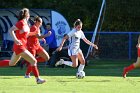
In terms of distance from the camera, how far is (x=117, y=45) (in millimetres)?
36031

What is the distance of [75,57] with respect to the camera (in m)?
19.8

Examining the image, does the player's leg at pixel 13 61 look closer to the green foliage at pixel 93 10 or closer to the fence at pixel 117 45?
the fence at pixel 117 45

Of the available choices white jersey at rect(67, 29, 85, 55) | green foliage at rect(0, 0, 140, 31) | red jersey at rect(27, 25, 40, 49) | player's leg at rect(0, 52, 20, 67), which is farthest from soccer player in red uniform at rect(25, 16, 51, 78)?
green foliage at rect(0, 0, 140, 31)

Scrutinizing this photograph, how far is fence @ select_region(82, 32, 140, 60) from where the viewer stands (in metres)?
35.5

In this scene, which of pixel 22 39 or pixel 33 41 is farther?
pixel 33 41

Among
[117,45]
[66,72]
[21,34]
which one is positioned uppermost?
[21,34]

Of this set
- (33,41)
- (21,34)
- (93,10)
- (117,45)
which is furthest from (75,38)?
(93,10)

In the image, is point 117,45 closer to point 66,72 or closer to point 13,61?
point 66,72

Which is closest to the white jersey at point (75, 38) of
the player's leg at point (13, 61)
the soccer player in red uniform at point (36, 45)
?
the soccer player in red uniform at point (36, 45)

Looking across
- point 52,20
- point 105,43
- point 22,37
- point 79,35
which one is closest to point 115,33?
point 105,43

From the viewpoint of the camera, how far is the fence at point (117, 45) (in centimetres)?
3550

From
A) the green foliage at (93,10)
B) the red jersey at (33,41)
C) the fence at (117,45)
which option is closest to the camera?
the red jersey at (33,41)

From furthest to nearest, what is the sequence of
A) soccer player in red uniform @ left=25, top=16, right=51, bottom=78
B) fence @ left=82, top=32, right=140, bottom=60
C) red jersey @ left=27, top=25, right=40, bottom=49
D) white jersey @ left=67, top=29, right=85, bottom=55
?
fence @ left=82, top=32, right=140, bottom=60 < white jersey @ left=67, top=29, right=85, bottom=55 < red jersey @ left=27, top=25, right=40, bottom=49 < soccer player in red uniform @ left=25, top=16, right=51, bottom=78

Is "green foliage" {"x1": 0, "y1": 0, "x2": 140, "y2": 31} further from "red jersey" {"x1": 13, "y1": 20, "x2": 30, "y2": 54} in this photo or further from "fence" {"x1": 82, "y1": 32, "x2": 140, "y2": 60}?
"red jersey" {"x1": 13, "y1": 20, "x2": 30, "y2": 54}
